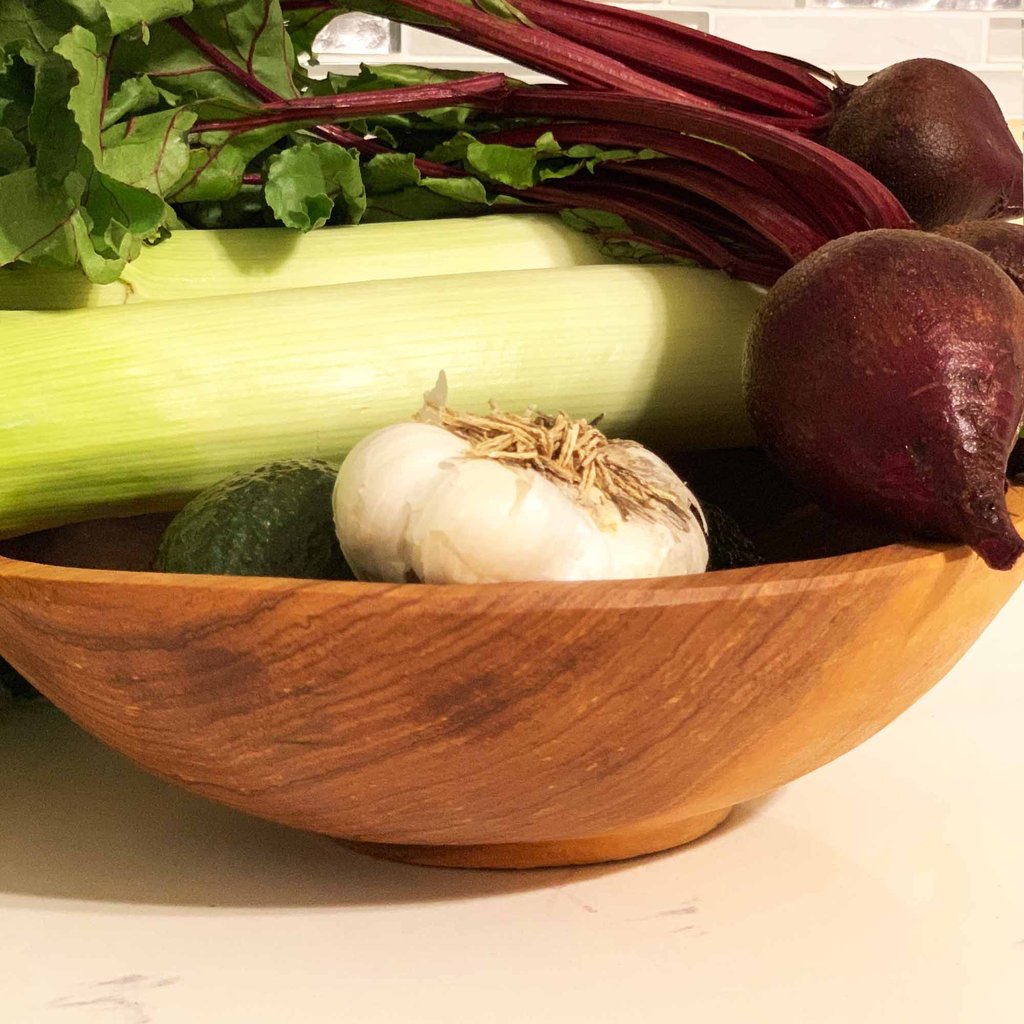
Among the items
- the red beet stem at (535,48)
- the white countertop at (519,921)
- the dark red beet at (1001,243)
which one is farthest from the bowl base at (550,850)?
the red beet stem at (535,48)

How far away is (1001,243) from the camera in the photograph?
2.17 ft

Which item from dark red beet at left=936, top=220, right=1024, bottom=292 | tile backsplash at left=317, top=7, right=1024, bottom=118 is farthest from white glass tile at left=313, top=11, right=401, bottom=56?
dark red beet at left=936, top=220, right=1024, bottom=292

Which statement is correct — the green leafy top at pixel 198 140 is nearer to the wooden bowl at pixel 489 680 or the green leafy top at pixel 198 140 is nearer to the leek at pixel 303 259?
the leek at pixel 303 259

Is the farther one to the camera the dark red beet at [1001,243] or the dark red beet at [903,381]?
the dark red beet at [1001,243]

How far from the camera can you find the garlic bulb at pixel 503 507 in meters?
0.50

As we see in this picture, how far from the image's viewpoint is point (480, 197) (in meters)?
0.80

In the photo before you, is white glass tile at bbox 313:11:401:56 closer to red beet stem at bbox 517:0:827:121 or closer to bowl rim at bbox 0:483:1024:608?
red beet stem at bbox 517:0:827:121

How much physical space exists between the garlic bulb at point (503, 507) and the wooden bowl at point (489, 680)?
5 cm

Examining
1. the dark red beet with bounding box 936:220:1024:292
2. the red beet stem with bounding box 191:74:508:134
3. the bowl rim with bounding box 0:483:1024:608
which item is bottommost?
the bowl rim with bounding box 0:483:1024:608

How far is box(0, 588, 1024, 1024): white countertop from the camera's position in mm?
491

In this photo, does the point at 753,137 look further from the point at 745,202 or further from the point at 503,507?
the point at 503,507

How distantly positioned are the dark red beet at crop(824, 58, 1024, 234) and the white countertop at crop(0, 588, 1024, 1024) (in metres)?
0.36

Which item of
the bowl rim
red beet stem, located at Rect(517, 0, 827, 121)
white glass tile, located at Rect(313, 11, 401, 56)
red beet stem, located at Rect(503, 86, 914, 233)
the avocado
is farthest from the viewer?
white glass tile, located at Rect(313, 11, 401, 56)

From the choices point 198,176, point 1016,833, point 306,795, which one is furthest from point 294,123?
point 1016,833
